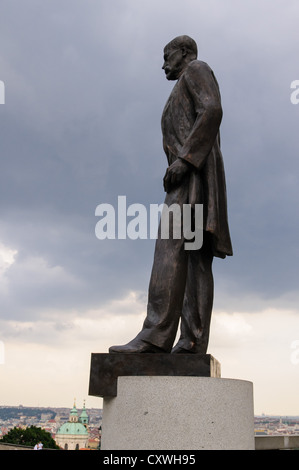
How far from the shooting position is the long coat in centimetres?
602

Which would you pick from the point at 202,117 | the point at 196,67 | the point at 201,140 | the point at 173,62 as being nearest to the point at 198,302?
the point at 201,140

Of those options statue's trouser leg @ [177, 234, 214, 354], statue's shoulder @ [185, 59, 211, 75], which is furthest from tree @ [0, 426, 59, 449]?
statue's shoulder @ [185, 59, 211, 75]

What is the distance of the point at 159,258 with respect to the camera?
19.1 feet

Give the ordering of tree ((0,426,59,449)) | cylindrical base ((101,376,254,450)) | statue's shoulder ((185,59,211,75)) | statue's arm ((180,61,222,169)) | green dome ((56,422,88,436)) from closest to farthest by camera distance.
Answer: cylindrical base ((101,376,254,450)), statue's arm ((180,61,222,169)), statue's shoulder ((185,59,211,75)), tree ((0,426,59,449)), green dome ((56,422,88,436))

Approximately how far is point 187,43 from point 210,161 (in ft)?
5.31

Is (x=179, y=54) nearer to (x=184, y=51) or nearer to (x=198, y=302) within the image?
(x=184, y=51)

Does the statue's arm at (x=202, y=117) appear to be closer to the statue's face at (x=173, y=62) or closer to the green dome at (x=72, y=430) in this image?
the statue's face at (x=173, y=62)

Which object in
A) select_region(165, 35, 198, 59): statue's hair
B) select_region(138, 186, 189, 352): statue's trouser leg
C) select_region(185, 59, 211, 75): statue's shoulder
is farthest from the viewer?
select_region(165, 35, 198, 59): statue's hair

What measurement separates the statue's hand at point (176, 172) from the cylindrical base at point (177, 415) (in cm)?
225

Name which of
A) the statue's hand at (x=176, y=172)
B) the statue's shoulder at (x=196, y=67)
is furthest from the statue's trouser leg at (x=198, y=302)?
the statue's shoulder at (x=196, y=67)

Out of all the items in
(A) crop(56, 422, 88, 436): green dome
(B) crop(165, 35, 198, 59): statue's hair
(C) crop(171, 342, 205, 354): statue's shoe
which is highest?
(B) crop(165, 35, 198, 59): statue's hair

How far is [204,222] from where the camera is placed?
6.13 metres

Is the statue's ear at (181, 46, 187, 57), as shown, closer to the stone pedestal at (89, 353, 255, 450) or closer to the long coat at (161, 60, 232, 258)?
the long coat at (161, 60, 232, 258)

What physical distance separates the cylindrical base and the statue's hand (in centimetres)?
225
